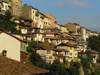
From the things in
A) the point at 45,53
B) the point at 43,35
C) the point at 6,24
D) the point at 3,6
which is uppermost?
Result: the point at 3,6

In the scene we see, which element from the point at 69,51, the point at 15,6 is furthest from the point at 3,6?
the point at 69,51

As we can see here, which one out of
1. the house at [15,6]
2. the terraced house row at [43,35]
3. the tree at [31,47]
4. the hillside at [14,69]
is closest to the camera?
the hillside at [14,69]

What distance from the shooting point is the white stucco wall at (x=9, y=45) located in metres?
23.8

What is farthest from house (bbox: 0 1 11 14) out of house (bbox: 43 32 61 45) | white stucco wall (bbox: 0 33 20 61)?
white stucco wall (bbox: 0 33 20 61)

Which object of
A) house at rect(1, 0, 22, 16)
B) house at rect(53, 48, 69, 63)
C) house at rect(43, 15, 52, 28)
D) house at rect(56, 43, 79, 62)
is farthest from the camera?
house at rect(43, 15, 52, 28)

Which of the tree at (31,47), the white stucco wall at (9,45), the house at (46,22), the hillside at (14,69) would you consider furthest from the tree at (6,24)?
the hillside at (14,69)

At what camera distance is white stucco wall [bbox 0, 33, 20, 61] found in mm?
23833

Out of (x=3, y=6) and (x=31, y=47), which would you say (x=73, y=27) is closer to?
(x=3, y=6)

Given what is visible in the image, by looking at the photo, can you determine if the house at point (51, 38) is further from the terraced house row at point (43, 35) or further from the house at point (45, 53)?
the house at point (45, 53)

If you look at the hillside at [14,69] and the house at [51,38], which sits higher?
the house at [51,38]

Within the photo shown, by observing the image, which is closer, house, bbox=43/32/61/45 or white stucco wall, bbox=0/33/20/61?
white stucco wall, bbox=0/33/20/61

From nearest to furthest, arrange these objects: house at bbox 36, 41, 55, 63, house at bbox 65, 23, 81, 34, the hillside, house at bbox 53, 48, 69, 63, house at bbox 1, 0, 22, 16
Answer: the hillside → house at bbox 36, 41, 55, 63 → house at bbox 53, 48, 69, 63 → house at bbox 1, 0, 22, 16 → house at bbox 65, 23, 81, 34

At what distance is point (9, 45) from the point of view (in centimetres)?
2467

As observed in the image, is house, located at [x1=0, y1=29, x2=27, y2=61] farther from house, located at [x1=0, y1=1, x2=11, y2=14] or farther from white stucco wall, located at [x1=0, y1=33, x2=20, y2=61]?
house, located at [x1=0, y1=1, x2=11, y2=14]
